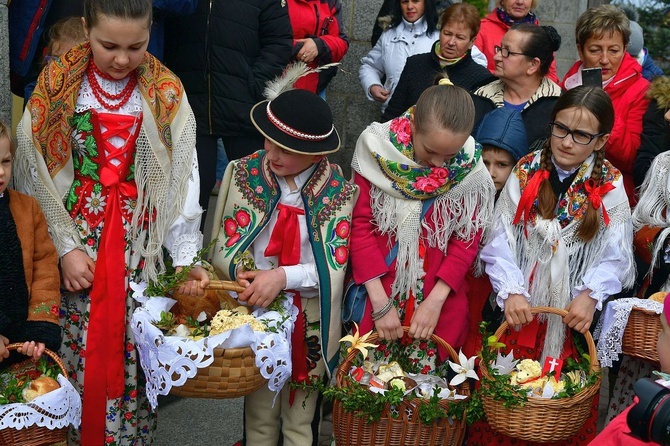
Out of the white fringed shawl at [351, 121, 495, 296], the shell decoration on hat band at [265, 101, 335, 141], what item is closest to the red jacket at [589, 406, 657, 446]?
the white fringed shawl at [351, 121, 495, 296]

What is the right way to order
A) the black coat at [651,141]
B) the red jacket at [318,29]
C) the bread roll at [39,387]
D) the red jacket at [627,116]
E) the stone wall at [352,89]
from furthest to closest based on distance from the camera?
the stone wall at [352,89] → the red jacket at [318,29] → the red jacket at [627,116] → the black coat at [651,141] → the bread roll at [39,387]

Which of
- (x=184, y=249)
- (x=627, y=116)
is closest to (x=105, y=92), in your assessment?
(x=184, y=249)

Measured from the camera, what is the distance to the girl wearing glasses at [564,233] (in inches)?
164

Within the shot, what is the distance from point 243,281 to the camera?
378 cm

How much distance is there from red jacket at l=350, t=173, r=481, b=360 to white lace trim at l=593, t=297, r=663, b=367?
66cm

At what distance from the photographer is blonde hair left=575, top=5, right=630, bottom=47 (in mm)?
5273

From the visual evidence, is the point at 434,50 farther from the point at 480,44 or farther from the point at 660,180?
the point at 660,180

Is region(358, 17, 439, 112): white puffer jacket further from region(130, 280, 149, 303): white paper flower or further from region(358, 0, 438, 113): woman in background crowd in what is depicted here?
region(130, 280, 149, 303): white paper flower

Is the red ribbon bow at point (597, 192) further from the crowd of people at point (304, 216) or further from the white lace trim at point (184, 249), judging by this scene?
the white lace trim at point (184, 249)

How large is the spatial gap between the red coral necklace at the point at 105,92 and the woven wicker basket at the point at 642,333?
247 centimetres

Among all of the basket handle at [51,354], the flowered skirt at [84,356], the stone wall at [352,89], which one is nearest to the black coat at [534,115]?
the flowered skirt at [84,356]

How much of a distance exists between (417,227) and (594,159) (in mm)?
962

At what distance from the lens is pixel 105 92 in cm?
375

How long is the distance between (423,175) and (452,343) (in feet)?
2.67
